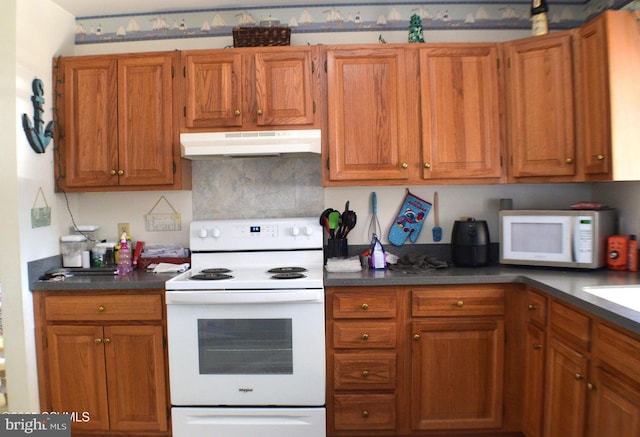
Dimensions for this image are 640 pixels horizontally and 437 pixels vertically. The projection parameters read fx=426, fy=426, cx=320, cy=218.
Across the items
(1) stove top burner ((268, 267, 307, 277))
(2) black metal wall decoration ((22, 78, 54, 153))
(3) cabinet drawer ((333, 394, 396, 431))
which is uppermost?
(2) black metal wall decoration ((22, 78, 54, 153))

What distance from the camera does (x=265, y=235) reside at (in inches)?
102

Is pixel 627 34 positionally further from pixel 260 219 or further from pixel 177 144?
pixel 177 144

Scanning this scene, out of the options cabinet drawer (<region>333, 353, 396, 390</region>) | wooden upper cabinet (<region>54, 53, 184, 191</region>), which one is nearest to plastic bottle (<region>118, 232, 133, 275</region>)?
wooden upper cabinet (<region>54, 53, 184, 191</region>)

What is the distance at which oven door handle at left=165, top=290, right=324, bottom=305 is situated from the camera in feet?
7.00

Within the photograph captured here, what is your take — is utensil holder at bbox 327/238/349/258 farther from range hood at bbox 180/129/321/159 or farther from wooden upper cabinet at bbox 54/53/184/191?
wooden upper cabinet at bbox 54/53/184/191

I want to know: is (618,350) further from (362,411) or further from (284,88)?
(284,88)

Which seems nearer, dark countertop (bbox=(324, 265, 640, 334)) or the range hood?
dark countertop (bbox=(324, 265, 640, 334))

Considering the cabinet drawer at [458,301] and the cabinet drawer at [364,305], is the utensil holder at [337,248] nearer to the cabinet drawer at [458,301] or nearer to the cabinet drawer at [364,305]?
the cabinet drawer at [364,305]

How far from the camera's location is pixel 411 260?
2.50 meters

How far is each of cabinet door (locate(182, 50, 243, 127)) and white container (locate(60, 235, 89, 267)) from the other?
100 centimetres

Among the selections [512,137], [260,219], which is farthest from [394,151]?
→ [260,219]

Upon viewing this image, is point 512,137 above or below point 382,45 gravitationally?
below

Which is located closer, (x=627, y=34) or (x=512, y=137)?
(x=627, y=34)

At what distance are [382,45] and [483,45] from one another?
57 centimetres
